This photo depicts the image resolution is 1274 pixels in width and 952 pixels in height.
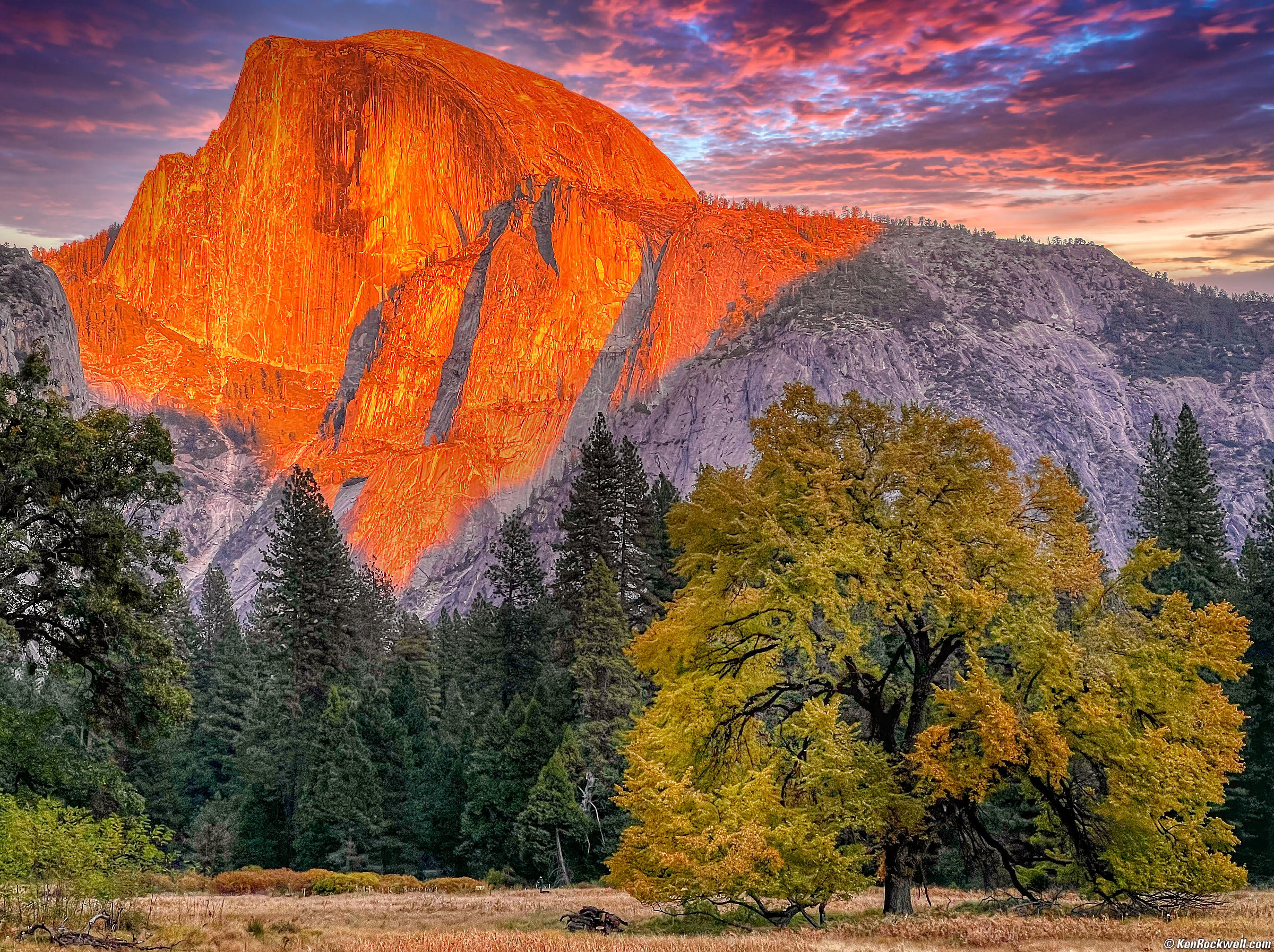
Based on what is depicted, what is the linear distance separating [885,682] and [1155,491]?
4746 cm

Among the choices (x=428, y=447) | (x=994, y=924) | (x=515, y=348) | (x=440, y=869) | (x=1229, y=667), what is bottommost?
(x=440, y=869)

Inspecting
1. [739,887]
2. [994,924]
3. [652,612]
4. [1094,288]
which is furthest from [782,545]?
[1094,288]

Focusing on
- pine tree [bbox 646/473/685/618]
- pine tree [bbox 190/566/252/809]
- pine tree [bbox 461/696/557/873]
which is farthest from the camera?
pine tree [bbox 190/566/252/809]

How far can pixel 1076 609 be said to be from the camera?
23.4 m

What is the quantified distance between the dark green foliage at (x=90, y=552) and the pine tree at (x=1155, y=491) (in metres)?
48.6

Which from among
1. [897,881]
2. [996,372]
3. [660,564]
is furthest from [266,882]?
[996,372]

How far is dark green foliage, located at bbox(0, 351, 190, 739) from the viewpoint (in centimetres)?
2173

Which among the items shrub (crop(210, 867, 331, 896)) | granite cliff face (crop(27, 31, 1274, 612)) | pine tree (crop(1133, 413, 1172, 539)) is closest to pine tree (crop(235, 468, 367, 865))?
shrub (crop(210, 867, 331, 896))

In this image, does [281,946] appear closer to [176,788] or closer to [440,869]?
[440,869]

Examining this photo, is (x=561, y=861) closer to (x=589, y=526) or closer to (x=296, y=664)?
(x=589, y=526)

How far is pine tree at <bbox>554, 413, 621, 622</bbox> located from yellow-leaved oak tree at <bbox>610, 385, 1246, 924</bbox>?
29.1 meters

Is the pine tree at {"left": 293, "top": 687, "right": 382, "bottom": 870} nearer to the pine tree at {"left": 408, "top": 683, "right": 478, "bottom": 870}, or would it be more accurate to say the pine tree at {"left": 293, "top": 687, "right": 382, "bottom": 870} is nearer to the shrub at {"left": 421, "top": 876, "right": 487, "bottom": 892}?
the pine tree at {"left": 408, "top": 683, "right": 478, "bottom": 870}

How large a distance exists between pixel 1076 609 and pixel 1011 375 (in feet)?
514

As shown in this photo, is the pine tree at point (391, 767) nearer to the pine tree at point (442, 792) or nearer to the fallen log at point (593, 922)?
the pine tree at point (442, 792)
